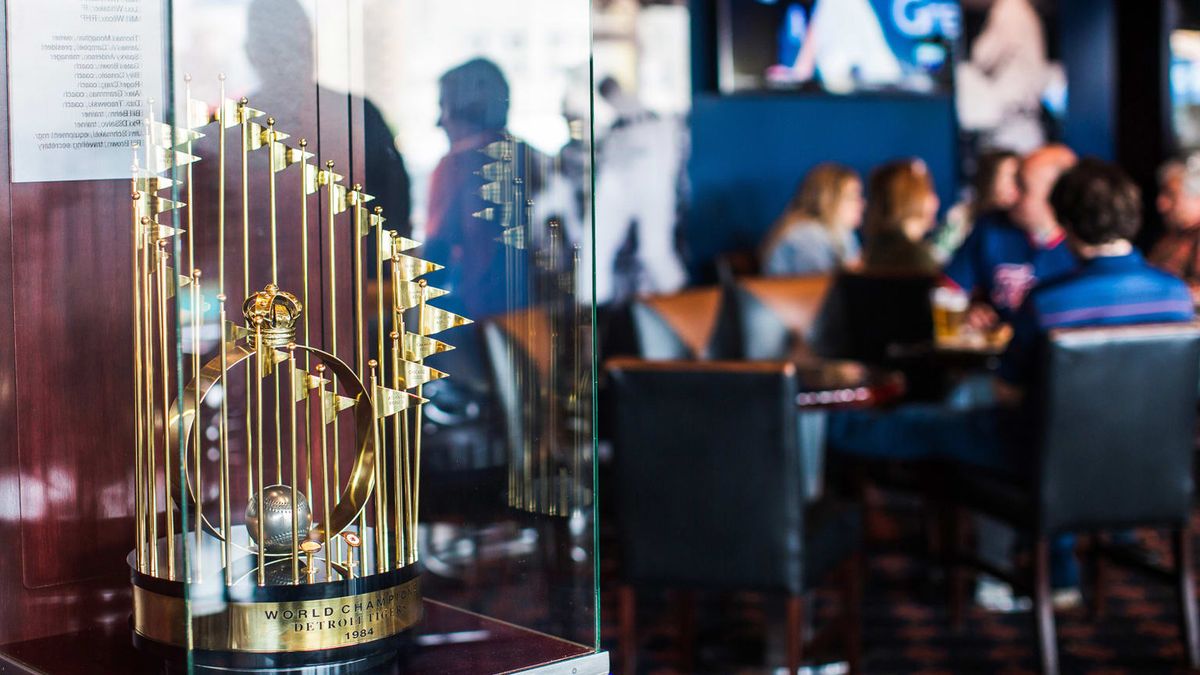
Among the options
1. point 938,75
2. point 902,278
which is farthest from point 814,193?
point 938,75

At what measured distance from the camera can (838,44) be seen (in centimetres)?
718

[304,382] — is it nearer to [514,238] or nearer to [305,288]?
[305,288]

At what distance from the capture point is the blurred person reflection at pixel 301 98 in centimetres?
113

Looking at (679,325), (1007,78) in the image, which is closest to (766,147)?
(1007,78)

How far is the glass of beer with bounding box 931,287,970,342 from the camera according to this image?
15.8ft

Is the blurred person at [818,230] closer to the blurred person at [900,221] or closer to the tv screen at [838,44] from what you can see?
the blurred person at [900,221]

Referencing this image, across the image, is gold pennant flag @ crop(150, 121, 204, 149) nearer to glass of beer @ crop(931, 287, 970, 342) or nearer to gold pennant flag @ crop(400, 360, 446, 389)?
gold pennant flag @ crop(400, 360, 446, 389)

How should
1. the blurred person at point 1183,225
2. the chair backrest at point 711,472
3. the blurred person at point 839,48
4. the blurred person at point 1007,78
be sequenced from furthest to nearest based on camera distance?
1. the blurred person at point 1007,78
2. the blurred person at point 839,48
3. the blurred person at point 1183,225
4. the chair backrest at point 711,472

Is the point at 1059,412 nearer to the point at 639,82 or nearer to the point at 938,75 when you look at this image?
the point at 639,82

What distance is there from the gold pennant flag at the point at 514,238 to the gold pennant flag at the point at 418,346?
0.11m

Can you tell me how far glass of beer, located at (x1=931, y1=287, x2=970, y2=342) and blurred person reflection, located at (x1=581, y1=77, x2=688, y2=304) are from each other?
181cm

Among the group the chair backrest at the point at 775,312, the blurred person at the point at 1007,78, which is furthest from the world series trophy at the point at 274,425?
the blurred person at the point at 1007,78

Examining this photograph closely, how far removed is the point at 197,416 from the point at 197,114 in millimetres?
246

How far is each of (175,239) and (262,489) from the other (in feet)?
0.84
